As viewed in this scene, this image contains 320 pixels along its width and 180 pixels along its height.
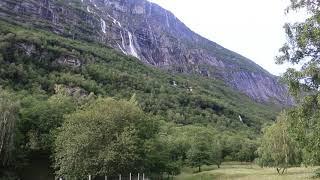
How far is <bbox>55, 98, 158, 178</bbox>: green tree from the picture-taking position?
5062 cm

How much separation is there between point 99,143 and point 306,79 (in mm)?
31359

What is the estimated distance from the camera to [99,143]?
171ft

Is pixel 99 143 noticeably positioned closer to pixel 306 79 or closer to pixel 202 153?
pixel 306 79

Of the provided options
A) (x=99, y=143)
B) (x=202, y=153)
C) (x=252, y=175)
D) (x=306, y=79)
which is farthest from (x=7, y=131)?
(x=202, y=153)

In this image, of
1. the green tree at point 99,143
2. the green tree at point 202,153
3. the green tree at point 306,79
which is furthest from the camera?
the green tree at point 202,153

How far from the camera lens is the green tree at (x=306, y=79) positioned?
25.0 metres

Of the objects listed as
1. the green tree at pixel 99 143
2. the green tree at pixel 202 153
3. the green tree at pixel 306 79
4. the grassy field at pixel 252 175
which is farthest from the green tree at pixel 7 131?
the green tree at pixel 202 153

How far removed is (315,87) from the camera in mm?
25828

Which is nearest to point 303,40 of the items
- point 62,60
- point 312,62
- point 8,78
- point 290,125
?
point 312,62

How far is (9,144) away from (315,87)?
143 ft

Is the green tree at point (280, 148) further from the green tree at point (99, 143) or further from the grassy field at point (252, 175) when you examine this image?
the green tree at point (99, 143)

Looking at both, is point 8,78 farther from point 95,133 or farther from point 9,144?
point 95,133

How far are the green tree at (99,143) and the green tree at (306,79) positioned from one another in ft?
89.6

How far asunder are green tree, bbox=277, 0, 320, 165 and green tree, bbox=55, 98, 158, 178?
89.6 ft
